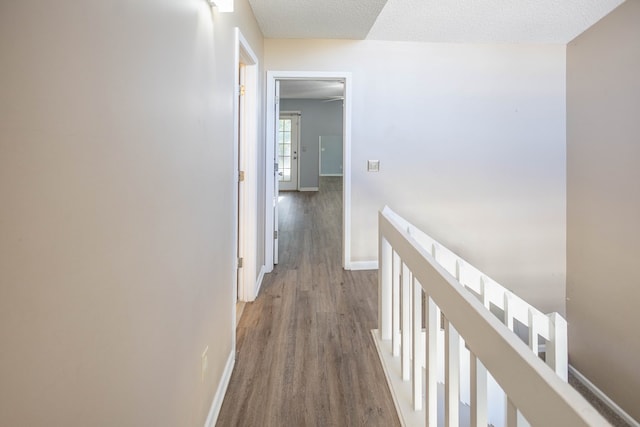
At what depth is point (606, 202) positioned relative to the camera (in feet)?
10.8

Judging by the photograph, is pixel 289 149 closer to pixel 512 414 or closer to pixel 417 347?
pixel 417 347

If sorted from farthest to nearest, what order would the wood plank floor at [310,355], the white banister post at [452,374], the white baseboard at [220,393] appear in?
1. the wood plank floor at [310,355]
2. the white baseboard at [220,393]
3. the white banister post at [452,374]

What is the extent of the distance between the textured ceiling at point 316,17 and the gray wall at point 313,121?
5484 millimetres

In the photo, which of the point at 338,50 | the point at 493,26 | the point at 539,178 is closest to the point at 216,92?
the point at 338,50

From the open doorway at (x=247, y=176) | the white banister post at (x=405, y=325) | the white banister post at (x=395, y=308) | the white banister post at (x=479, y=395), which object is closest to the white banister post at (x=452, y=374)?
the white banister post at (x=479, y=395)

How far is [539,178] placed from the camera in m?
3.70

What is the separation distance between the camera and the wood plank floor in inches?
67.2

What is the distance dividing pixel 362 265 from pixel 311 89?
4558 millimetres

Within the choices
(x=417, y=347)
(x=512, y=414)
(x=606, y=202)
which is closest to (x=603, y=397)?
(x=606, y=202)

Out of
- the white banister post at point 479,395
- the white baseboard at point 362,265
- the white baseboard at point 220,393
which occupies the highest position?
the white banister post at point 479,395

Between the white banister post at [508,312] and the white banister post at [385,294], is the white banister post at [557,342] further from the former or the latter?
the white banister post at [385,294]

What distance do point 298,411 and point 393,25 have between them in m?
3.14

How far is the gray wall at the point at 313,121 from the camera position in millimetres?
8750

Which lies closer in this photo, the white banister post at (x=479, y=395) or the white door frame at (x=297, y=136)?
the white banister post at (x=479, y=395)
